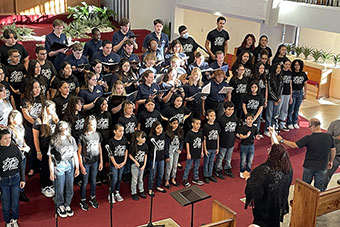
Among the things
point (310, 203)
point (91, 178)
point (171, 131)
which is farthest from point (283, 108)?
point (91, 178)

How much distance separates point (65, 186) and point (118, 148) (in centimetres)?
81

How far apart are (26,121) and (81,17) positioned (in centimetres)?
715

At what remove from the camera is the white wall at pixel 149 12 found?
Answer: 1384cm

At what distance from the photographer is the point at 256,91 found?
7617 mm

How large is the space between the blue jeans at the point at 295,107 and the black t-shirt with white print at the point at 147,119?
338cm

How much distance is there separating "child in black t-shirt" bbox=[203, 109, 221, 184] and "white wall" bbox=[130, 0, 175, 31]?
7.81 metres

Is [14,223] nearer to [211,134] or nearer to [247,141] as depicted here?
[211,134]

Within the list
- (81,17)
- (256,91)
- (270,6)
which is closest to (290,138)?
(256,91)

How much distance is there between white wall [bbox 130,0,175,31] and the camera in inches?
545

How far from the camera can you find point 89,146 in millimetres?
5875

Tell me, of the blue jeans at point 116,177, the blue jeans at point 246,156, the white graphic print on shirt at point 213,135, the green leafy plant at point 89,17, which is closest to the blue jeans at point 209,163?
the white graphic print on shirt at point 213,135

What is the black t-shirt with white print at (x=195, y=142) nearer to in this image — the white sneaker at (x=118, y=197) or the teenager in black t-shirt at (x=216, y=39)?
the white sneaker at (x=118, y=197)

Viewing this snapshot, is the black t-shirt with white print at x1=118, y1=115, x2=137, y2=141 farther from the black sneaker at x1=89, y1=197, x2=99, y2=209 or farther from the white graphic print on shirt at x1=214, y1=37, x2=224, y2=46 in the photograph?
the white graphic print on shirt at x1=214, y1=37, x2=224, y2=46

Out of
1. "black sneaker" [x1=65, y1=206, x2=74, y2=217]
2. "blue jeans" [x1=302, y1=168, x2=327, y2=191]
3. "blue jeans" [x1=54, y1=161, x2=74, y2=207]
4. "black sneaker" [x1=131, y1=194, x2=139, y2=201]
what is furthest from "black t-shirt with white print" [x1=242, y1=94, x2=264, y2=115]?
"black sneaker" [x1=65, y1=206, x2=74, y2=217]
